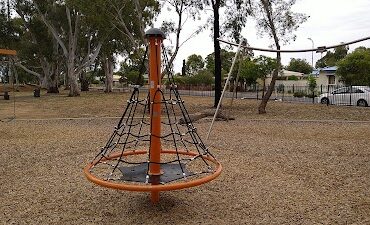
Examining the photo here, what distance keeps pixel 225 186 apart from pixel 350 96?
58.5ft

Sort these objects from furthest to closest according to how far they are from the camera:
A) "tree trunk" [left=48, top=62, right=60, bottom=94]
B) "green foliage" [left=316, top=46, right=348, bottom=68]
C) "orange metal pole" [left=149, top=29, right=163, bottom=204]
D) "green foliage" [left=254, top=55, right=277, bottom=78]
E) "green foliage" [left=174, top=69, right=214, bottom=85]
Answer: "green foliage" [left=316, top=46, right=348, bottom=68] < "green foliage" [left=174, top=69, right=214, bottom=85] < "tree trunk" [left=48, top=62, right=60, bottom=94] < "green foliage" [left=254, top=55, right=277, bottom=78] < "orange metal pole" [left=149, top=29, right=163, bottom=204]

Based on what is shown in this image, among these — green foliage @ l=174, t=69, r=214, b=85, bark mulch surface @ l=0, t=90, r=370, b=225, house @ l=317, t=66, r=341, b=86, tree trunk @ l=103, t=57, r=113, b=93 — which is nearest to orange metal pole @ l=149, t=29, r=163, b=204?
bark mulch surface @ l=0, t=90, r=370, b=225

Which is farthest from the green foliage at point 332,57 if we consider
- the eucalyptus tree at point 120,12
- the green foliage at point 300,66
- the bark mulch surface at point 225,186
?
the bark mulch surface at point 225,186

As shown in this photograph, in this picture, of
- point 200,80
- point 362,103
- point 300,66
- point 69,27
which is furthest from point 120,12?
point 300,66

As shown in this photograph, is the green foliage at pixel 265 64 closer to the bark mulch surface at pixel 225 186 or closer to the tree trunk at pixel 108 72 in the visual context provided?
the tree trunk at pixel 108 72

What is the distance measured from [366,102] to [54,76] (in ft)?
111

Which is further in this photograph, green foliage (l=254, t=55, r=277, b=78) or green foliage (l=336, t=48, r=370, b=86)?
green foliage (l=254, t=55, r=277, b=78)

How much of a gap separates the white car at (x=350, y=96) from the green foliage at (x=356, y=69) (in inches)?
374

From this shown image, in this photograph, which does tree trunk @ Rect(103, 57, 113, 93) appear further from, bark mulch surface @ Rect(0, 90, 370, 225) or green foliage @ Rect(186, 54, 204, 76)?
bark mulch surface @ Rect(0, 90, 370, 225)

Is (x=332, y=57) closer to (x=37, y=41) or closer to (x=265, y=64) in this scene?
(x=265, y=64)

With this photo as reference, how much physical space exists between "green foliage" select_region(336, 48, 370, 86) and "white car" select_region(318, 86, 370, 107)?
951 cm

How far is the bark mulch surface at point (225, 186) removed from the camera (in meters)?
4.56

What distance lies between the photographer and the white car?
68.2 ft

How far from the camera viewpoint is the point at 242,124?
13336 millimetres
